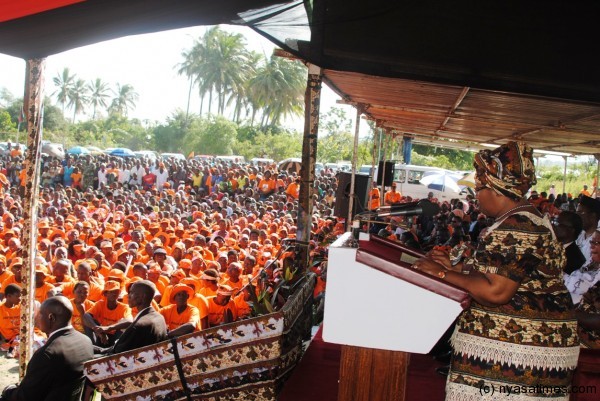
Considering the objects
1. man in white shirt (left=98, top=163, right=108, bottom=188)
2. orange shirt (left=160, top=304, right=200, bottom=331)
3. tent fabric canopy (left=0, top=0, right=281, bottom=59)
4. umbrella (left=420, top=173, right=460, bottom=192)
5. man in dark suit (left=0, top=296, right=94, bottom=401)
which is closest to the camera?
tent fabric canopy (left=0, top=0, right=281, bottom=59)

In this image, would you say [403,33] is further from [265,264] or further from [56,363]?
[265,264]

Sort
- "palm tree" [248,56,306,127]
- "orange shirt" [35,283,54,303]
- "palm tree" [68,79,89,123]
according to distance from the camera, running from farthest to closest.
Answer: "palm tree" [68,79,89,123]
"palm tree" [248,56,306,127]
"orange shirt" [35,283,54,303]

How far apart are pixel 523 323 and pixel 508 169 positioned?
58 centimetres

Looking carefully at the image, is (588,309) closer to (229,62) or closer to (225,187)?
(225,187)

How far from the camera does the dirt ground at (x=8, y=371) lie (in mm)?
6696

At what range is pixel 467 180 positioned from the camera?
18250 mm

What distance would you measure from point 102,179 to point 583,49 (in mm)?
23189

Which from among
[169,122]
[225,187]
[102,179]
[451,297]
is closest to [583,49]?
[451,297]

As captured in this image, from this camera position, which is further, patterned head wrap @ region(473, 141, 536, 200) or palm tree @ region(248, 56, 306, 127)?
palm tree @ region(248, 56, 306, 127)

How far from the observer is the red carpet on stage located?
12.6 ft

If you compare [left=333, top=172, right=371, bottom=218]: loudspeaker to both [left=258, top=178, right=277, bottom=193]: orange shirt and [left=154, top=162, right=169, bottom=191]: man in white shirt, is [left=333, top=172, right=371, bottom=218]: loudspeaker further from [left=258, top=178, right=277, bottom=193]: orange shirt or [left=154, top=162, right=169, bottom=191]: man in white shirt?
[left=154, top=162, right=169, bottom=191]: man in white shirt

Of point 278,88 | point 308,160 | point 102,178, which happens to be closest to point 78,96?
point 278,88

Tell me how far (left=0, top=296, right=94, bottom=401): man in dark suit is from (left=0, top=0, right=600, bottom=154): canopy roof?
185cm

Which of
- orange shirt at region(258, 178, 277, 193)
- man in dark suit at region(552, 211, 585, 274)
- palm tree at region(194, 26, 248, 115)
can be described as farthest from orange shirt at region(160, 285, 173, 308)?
palm tree at region(194, 26, 248, 115)
